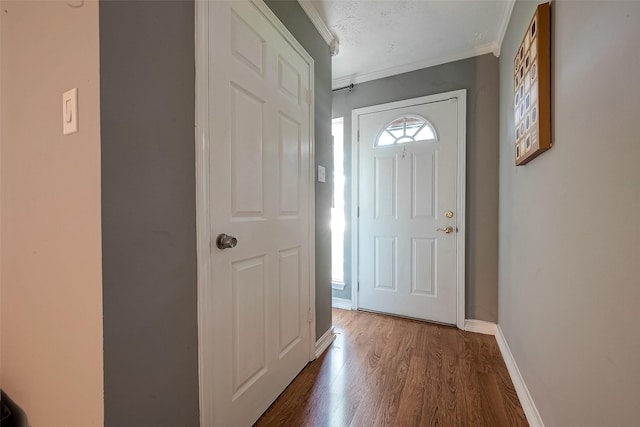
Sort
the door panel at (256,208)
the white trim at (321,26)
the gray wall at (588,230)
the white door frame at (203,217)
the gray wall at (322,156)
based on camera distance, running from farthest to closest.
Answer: the gray wall at (322,156), the white trim at (321,26), the door panel at (256,208), the white door frame at (203,217), the gray wall at (588,230)

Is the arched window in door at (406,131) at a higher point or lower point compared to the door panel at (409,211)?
higher

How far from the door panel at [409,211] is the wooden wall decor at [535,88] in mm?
891

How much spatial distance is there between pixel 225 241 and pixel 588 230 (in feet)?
4.15

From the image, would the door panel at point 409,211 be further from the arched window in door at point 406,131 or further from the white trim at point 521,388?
the white trim at point 521,388

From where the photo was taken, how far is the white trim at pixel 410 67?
2.23 meters

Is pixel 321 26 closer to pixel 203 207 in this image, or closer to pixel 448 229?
pixel 203 207

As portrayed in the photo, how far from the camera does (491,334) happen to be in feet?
7.22

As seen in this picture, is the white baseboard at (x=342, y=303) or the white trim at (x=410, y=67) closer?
the white trim at (x=410, y=67)

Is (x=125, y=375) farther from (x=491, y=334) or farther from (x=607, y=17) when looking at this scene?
(x=491, y=334)

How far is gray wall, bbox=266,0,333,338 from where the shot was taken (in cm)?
186

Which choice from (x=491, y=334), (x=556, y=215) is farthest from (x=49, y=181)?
(x=491, y=334)

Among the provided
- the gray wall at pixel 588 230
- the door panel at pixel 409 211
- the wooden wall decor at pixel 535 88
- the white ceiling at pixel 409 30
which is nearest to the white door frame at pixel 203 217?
the white ceiling at pixel 409 30

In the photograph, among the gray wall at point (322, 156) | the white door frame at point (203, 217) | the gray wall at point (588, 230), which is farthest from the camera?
the gray wall at point (322, 156)

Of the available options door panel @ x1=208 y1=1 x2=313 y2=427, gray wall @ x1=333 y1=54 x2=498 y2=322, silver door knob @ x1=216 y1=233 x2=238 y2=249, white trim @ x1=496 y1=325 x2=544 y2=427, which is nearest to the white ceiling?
gray wall @ x1=333 y1=54 x2=498 y2=322
